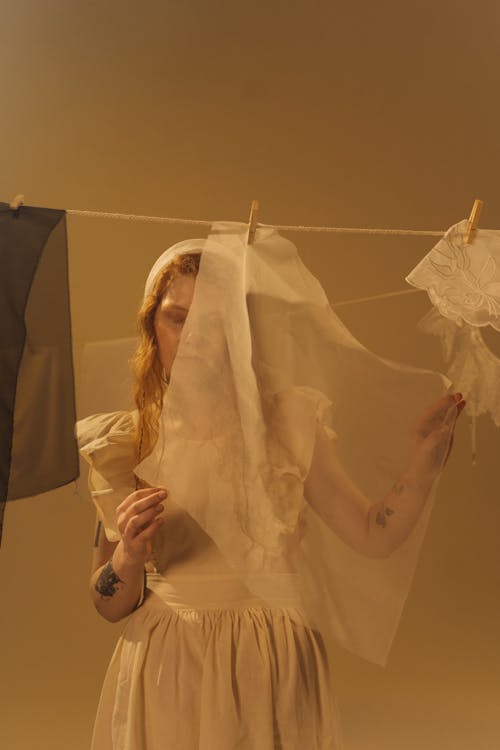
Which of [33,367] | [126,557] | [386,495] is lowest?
[126,557]

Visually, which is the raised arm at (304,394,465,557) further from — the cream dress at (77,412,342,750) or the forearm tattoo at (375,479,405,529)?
the cream dress at (77,412,342,750)

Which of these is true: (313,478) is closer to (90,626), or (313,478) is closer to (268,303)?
(268,303)

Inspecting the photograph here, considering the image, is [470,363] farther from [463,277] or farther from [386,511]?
[386,511]

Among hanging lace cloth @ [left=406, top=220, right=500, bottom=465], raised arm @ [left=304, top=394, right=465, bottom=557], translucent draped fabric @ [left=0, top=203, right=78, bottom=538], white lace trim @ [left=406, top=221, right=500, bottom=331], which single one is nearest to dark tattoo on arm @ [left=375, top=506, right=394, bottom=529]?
raised arm @ [left=304, top=394, right=465, bottom=557]

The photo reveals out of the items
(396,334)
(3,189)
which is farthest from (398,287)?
(3,189)

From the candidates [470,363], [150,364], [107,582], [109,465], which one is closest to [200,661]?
[107,582]

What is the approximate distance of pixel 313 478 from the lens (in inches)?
50.9

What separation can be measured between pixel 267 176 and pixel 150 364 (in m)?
1.46

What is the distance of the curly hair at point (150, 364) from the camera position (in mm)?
1337

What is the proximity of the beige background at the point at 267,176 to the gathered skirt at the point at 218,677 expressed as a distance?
1.22 meters

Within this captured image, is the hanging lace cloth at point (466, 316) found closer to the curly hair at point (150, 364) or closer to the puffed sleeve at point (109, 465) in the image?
the curly hair at point (150, 364)

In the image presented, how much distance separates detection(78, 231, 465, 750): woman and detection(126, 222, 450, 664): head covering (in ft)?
0.09

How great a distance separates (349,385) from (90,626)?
5.03 ft

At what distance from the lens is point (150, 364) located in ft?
4.56
